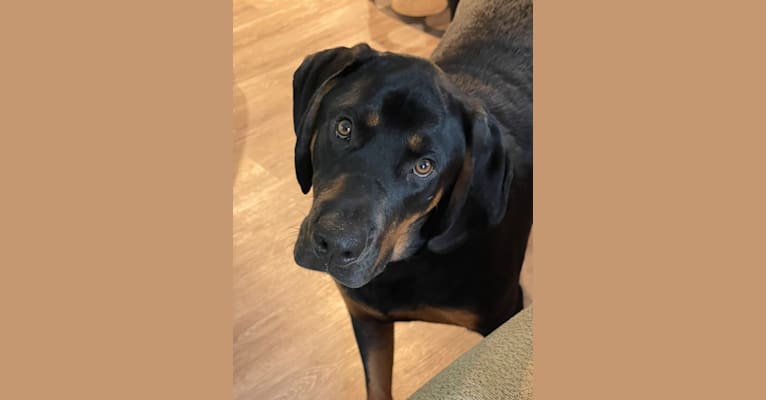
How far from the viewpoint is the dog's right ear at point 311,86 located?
159 cm

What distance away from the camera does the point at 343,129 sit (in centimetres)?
149

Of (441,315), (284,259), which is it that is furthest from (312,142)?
(284,259)

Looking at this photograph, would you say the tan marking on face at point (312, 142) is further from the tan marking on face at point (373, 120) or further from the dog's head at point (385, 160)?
the tan marking on face at point (373, 120)

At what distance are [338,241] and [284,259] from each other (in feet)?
3.44

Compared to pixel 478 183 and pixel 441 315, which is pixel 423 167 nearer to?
pixel 478 183

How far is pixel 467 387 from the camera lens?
45.2 inches

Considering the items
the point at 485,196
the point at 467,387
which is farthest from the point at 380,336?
the point at 467,387

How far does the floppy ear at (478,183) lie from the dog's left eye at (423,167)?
10 cm

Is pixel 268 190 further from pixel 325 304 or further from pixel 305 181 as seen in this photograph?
pixel 305 181

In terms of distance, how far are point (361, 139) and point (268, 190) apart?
1.19 metres

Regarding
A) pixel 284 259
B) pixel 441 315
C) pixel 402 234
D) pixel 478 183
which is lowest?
pixel 284 259

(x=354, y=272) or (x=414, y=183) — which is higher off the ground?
(x=414, y=183)

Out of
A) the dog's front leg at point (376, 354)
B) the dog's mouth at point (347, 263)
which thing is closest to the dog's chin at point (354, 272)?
the dog's mouth at point (347, 263)

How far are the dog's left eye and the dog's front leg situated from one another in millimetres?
600
